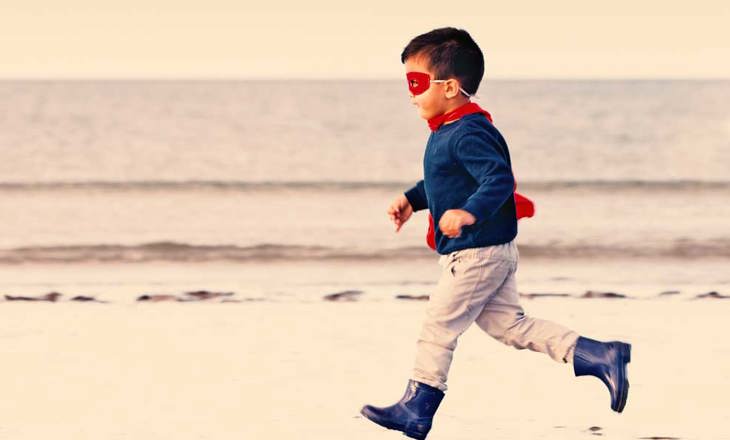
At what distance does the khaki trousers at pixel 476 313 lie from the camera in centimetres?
425

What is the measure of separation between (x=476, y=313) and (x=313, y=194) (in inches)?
780

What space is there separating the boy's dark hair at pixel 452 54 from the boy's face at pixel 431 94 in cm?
2

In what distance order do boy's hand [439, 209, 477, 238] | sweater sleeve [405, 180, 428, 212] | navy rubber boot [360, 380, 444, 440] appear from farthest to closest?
sweater sleeve [405, 180, 428, 212] < navy rubber boot [360, 380, 444, 440] < boy's hand [439, 209, 477, 238]

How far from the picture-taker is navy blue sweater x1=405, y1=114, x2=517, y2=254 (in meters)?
4.02

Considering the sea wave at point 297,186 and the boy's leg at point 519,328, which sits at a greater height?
the sea wave at point 297,186

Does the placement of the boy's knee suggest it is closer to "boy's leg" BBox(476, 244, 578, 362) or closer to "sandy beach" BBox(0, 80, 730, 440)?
"boy's leg" BBox(476, 244, 578, 362)

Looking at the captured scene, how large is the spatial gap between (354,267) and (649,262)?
3.12m

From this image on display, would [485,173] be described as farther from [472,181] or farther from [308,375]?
[308,375]

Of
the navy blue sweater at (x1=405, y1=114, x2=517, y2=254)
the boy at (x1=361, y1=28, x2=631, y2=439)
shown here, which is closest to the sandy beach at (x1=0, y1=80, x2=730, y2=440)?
the boy at (x1=361, y1=28, x2=631, y2=439)

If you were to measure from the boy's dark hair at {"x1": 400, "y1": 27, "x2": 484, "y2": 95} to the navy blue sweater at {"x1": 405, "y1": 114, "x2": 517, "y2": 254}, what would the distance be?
0.16 metres

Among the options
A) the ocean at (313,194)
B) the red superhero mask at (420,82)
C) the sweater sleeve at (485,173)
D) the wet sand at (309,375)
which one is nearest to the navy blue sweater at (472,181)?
the sweater sleeve at (485,173)

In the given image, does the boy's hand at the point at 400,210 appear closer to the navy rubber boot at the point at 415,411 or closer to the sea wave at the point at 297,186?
the navy rubber boot at the point at 415,411

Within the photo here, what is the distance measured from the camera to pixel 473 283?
4.25 meters

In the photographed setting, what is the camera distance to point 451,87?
4203 millimetres
